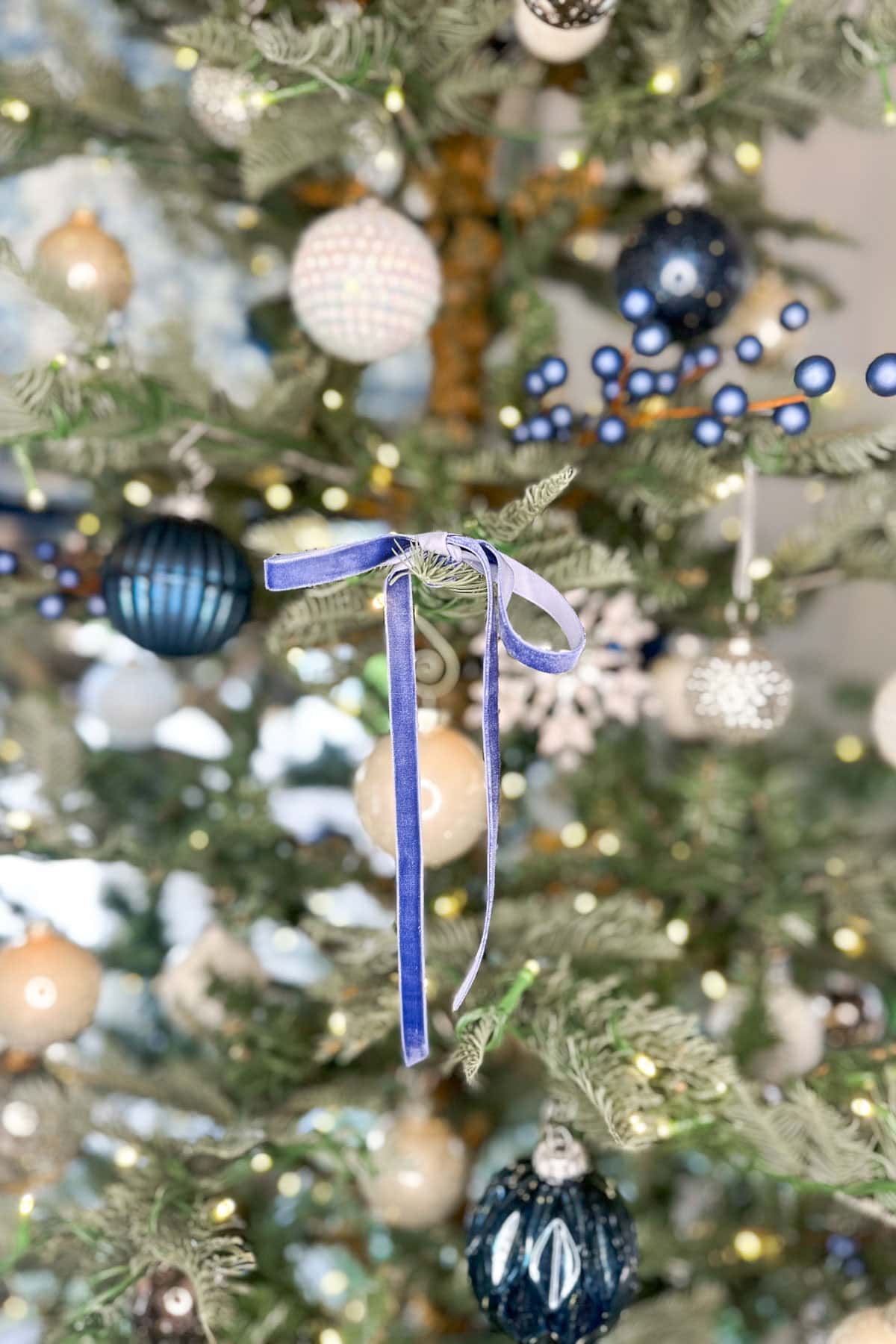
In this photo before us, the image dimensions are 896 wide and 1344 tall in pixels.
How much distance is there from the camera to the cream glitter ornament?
59 centimetres

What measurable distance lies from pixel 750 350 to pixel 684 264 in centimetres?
12

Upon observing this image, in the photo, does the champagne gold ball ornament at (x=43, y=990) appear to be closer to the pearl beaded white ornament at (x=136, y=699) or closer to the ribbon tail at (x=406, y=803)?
the pearl beaded white ornament at (x=136, y=699)

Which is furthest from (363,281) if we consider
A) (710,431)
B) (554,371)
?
(710,431)

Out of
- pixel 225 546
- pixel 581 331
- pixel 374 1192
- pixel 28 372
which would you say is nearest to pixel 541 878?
pixel 374 1192

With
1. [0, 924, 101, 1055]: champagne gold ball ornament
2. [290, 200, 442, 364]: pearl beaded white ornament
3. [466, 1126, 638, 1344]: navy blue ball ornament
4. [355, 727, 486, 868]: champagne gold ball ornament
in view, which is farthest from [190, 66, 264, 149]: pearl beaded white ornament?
[466, 1126, 638, 1344]: navy blue ball ornament

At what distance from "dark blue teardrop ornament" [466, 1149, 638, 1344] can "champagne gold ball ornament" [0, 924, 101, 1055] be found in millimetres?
303

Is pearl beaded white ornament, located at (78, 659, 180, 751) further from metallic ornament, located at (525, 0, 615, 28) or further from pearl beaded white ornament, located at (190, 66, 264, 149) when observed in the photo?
metallic ornament, located at (525, 0, 615, 28)

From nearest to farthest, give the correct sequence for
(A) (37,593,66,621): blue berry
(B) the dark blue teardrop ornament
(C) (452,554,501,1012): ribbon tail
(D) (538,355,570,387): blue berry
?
(C) (452,554,501,1012): ribbon tail, (B) the dark blue teardrop ornament, (D) (538,355,570,387): blue berry, (A) (37,593,66,621): blue berry

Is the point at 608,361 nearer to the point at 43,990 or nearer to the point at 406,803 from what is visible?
the point at 406,803

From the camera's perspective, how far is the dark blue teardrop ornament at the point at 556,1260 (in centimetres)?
57

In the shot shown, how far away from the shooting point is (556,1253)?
57cm

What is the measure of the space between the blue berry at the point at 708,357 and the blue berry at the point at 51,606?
19.3 inches

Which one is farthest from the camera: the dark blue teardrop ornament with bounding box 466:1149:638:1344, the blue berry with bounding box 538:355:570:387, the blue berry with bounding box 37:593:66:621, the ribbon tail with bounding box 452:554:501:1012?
the blue berry with bounding box 37:593:66:621

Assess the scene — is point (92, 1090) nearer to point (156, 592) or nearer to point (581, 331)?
point (156, 592)
